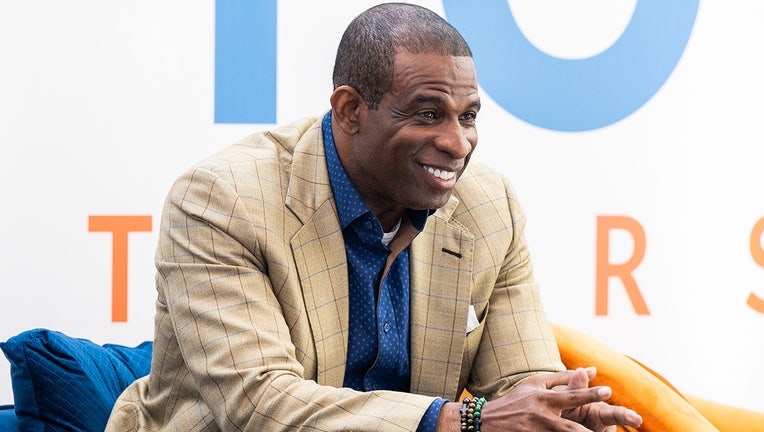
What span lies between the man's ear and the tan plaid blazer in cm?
8

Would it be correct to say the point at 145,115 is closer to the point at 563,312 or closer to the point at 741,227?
the point at 563,312

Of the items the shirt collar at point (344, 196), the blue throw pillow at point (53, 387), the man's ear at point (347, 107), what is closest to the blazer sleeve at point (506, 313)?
the shirt collar at point (344, 196)

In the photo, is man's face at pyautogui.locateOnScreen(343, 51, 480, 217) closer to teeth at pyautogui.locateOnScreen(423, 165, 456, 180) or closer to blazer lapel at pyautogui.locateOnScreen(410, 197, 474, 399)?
teeth at pyautogui.locateOnScreen(423, 165, 456, 180)

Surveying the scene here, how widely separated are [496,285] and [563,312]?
1448 mm

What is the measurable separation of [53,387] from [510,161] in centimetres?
184

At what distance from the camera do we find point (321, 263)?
2.12m

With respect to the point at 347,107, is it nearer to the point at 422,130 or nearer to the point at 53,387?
the point at 422,130

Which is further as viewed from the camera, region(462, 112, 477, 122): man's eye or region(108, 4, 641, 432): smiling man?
region(462, 112, 477, 122): man's eye

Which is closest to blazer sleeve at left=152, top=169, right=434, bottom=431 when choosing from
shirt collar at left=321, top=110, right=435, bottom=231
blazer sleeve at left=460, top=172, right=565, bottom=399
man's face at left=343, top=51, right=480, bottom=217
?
shirt collar at left=321, top=110, right=435, bottom=231

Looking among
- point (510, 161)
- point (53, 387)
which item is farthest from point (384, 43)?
point (510, 161)

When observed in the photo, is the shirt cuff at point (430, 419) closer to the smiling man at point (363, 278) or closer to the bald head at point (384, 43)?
the smiling man at point (363, 278)

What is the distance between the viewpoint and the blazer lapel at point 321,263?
6.84 ft

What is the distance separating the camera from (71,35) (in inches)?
128

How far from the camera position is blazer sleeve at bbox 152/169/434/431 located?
184 centimetres
